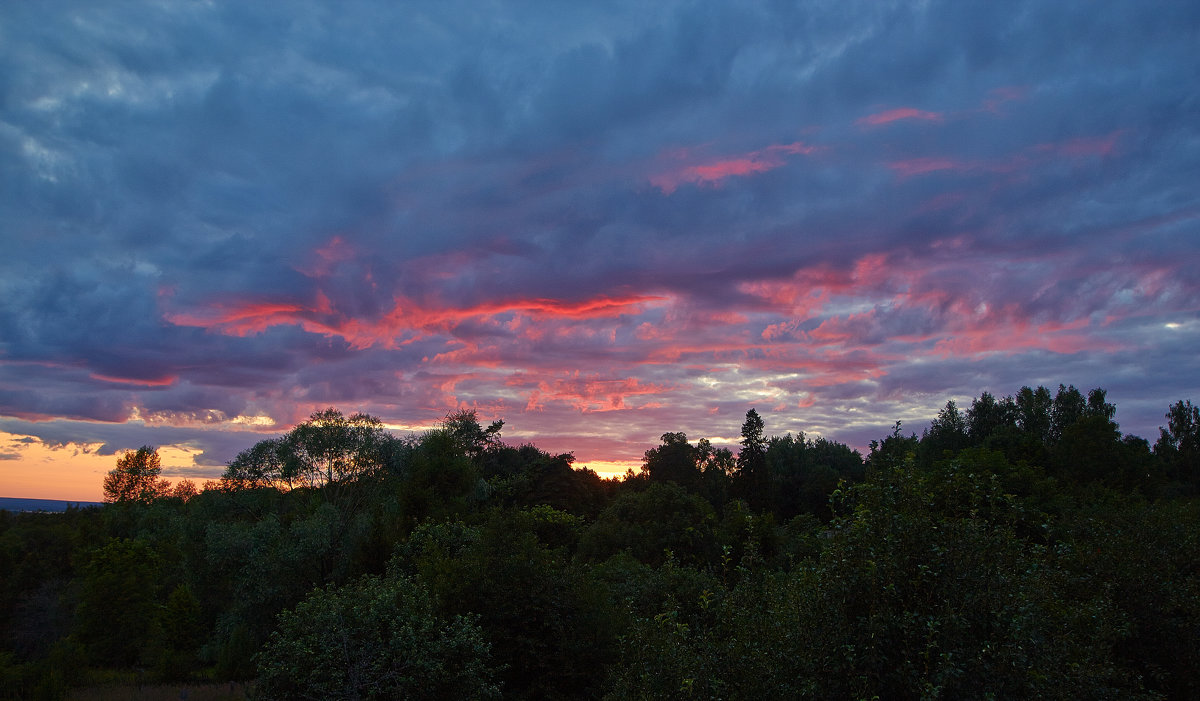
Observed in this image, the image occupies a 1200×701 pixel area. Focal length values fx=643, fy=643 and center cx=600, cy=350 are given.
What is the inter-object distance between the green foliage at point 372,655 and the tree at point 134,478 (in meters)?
88.8

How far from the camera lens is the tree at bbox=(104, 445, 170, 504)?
3442 inches

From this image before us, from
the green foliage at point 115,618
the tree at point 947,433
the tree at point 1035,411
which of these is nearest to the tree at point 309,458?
the green foliage at point 115,618

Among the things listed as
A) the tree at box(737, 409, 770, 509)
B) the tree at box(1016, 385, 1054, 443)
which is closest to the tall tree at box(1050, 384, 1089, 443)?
the tree at box(1016, 385, 1054, 443)

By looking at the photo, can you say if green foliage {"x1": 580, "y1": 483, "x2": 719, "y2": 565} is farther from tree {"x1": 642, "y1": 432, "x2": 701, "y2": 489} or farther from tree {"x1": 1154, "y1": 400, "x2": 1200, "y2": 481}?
tree {"x1": 1154, "y1": 400, "x2": 1200, "y2": 481}

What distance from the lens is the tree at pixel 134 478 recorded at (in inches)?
3442

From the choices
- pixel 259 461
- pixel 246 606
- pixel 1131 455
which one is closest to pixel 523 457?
pixel 259 461

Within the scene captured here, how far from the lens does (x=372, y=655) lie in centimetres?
1312

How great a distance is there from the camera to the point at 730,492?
2749 inches

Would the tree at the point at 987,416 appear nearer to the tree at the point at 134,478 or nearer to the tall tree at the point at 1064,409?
the tall tree at the point at 1064,409

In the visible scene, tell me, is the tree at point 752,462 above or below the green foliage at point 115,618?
above

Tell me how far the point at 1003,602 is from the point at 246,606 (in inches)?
1362

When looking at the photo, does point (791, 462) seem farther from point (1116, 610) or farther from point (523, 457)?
point (1116, 610)

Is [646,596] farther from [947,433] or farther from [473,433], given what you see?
[947,433]

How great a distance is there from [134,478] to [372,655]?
97367 millimetres
